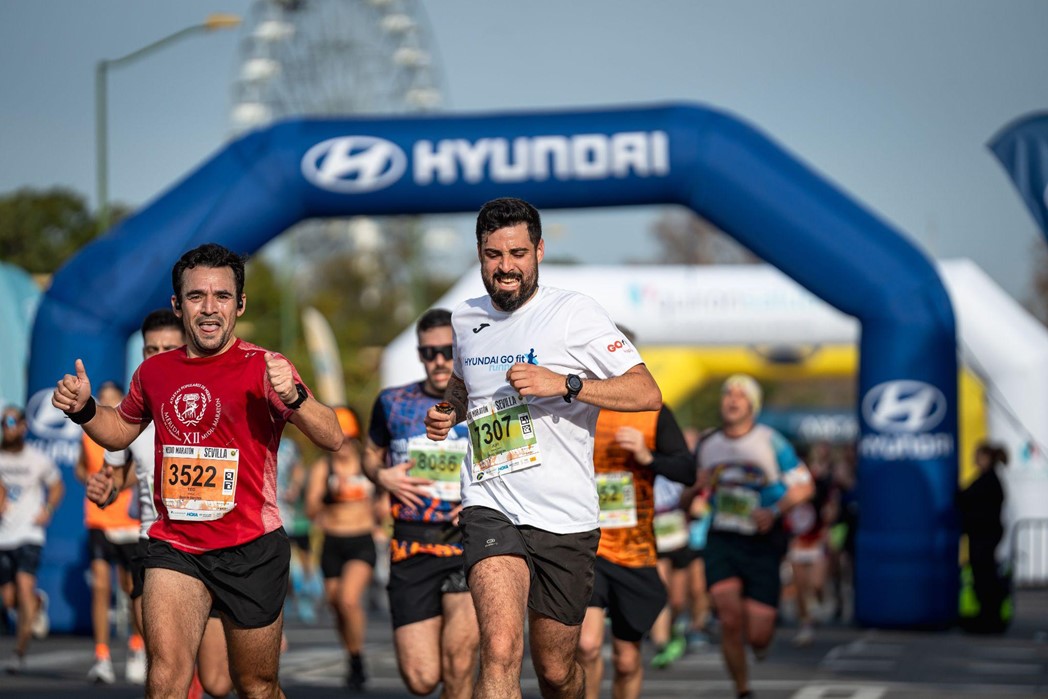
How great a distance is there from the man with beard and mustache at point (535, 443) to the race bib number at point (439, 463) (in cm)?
207

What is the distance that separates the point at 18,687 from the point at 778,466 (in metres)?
5.16

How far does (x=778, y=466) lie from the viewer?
10.1 metres

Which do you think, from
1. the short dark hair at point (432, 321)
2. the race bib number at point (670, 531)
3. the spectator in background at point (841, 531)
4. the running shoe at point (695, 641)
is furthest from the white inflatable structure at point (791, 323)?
the short dark hair at point (432, 321)

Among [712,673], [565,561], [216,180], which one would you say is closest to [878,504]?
[712,673]

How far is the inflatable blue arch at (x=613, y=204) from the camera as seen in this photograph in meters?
14.6

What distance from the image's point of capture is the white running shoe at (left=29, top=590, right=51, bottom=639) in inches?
588

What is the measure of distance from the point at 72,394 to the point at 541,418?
1.62 m

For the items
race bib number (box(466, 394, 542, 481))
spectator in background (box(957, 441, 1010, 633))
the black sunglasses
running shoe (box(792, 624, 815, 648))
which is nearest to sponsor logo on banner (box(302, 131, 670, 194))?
running shoe (box(792, 624, 815, 648))

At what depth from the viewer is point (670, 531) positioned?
13539 millimetres

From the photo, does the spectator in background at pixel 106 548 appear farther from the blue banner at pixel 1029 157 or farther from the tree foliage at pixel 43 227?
the tree foliage at pixel 43 227

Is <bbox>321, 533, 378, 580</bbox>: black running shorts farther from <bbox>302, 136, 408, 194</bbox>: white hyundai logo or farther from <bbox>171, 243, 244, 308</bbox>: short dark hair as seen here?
<bbox>171, 243, 244, 308</bbox>: short dark hair

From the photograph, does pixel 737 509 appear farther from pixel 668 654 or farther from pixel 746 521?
pixel 668 654

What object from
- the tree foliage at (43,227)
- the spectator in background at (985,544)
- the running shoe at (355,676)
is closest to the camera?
the running shoe at (355,676)

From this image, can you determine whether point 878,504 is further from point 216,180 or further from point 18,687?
point 18,687
